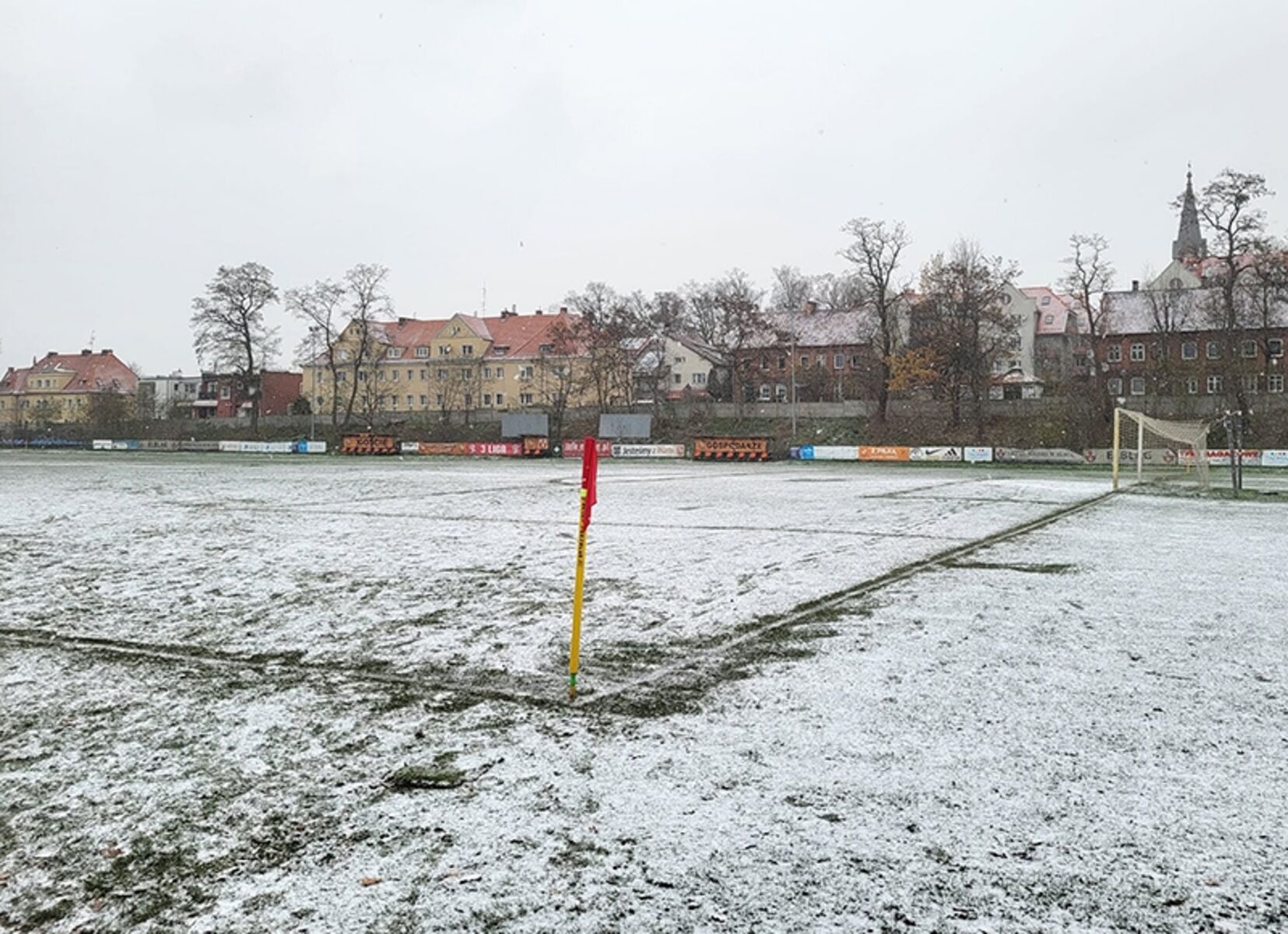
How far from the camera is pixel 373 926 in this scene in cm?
354

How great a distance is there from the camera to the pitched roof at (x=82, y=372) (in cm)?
12250

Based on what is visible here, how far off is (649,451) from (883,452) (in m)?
16.7

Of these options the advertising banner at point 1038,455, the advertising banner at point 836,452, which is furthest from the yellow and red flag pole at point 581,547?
the advertising banner at point 836,452

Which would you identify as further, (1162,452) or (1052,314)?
(1052,314)

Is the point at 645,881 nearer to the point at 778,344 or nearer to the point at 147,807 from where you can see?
the point at 147,807

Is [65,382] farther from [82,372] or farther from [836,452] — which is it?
[836,452]

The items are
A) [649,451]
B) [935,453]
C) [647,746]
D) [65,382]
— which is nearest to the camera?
[647,746]

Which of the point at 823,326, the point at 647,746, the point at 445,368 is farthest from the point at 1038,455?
the point at 445,368

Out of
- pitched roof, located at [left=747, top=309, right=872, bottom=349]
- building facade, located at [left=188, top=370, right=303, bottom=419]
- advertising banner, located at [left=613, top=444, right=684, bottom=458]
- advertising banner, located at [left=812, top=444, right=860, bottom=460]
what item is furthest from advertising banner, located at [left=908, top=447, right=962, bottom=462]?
building facade, located at [left=188, top=370, right=303, bottom=419]

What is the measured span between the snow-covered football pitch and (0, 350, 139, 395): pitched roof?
12798 cm

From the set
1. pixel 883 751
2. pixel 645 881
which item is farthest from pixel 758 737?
pixel 645 881

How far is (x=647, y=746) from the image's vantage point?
5453 mm

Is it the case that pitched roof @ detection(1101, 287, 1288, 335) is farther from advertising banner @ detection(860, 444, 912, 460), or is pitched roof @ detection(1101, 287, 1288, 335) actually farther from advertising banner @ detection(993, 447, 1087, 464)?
advertising banner @ detection(860, 444, 912, 460)

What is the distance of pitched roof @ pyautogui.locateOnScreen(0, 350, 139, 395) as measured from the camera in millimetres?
122500
